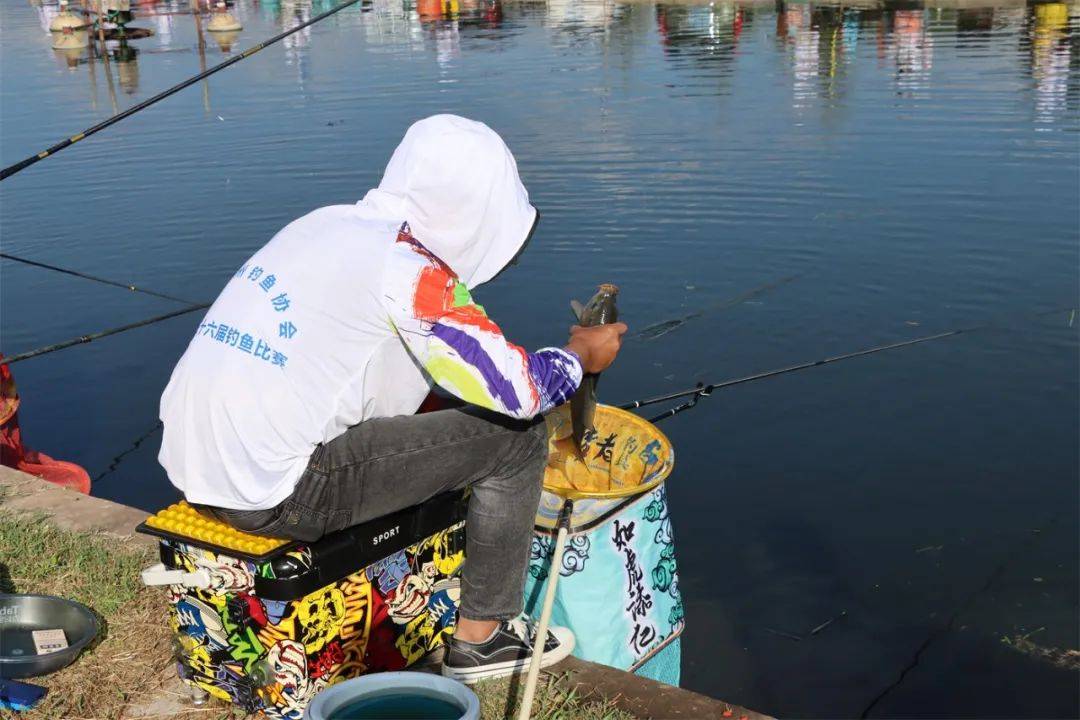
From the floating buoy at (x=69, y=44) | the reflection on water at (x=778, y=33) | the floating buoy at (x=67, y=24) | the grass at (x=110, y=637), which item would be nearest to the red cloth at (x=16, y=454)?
the grass at (x=110, y=637)

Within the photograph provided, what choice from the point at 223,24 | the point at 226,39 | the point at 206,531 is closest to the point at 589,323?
the point at 206,531

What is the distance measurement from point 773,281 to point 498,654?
628 centimetres

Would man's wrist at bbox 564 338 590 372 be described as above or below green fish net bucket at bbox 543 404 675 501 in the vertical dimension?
above

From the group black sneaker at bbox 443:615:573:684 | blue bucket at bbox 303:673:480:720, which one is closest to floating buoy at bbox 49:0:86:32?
black sneaker at bbox 443:615:573:684

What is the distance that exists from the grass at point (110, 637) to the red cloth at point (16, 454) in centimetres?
91

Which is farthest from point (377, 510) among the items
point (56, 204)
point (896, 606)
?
point (56, 204)

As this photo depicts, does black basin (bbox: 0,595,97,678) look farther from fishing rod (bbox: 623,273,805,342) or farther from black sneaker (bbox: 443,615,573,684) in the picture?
fishing rod (bbox: 623,273,805,342)

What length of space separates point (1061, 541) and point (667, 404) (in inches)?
95.9

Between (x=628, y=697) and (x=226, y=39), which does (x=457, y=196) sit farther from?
(x=226, y=39)

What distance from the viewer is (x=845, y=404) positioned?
277 inches

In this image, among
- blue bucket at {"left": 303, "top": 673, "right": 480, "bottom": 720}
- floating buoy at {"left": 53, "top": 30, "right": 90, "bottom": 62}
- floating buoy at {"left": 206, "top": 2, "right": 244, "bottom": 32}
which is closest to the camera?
blue bucket at {"left": 303, "top": 673, "right": 480, "bottom": 720}

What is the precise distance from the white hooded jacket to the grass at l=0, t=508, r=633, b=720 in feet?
2.64

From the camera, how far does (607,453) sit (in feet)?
12.6

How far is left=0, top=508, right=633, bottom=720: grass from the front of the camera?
3164mm
